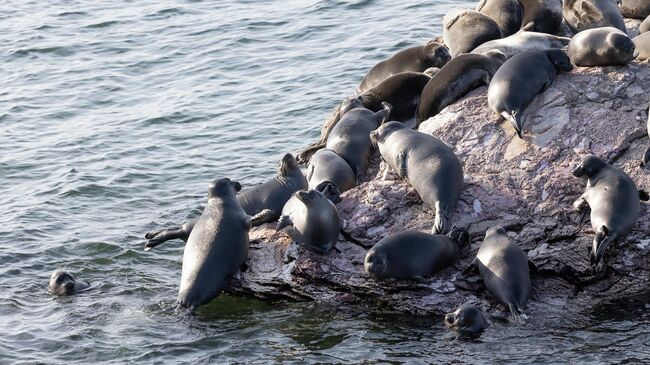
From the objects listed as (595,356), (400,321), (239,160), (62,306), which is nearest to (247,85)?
(239,160)

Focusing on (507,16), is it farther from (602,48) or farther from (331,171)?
(331,171)

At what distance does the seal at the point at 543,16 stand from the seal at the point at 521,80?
227cm

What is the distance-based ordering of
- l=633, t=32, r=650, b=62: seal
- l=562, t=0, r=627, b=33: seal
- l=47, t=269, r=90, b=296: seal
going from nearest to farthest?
l=47, t=269, r=90, b=296: seal < l=633, t=32, r=650, b=62: seal < l=562, t=0, r=627, b=33: seal

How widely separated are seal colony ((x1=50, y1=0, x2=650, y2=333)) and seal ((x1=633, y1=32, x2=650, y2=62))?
18.5 inches

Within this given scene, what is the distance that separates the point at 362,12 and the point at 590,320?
41.7ft

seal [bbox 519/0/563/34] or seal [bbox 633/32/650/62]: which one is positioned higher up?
seal [bbox 633/32/650/62]

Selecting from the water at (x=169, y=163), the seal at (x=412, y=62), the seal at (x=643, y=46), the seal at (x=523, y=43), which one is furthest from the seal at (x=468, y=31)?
the water at (x=169, y=163)

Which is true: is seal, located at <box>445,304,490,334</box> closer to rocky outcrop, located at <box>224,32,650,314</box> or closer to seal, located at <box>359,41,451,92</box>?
rocky outcrop, located at <box>224,32,650,314</box>

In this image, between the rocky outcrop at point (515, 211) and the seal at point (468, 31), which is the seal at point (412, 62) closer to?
the seal at point (468, 31)

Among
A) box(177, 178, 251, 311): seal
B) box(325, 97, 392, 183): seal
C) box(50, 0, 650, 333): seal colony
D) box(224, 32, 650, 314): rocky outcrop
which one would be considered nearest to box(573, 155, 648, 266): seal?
box(50, 0, 650, 333): seal colony

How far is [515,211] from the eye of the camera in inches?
357

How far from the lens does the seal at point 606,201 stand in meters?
8.39

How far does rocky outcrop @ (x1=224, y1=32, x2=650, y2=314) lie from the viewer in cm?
852

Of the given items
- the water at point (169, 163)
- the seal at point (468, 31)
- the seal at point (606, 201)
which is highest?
the seal at point (468, 31)
